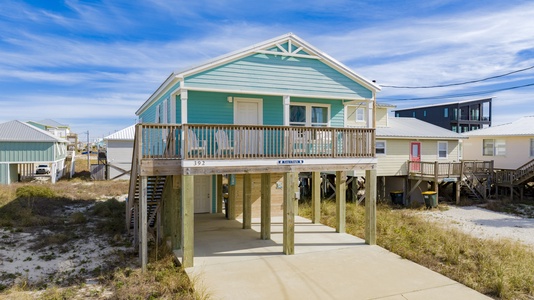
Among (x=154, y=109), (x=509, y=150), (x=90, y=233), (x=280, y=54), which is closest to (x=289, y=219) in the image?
(x=280, y=54)

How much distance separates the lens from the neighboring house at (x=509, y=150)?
24.7 m

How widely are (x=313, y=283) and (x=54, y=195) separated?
1913 centimetres

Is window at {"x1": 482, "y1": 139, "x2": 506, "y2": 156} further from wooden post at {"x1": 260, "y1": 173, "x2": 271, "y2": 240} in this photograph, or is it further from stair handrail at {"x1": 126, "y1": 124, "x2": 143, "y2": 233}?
stair handrail at {"x1": 126, "y1": 124, "x2": 143, "y2": 233}

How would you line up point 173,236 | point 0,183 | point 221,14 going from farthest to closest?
point 0,183 < point 221,14 < point 173,236

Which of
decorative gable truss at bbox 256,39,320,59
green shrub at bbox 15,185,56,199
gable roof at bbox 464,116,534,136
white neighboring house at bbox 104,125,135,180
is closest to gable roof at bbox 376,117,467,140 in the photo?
gable roof at bbox 464,116,534,136

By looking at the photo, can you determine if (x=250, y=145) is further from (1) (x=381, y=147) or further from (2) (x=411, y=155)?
(2) (x=411, y=155)

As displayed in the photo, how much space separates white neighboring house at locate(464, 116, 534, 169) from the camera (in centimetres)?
2650

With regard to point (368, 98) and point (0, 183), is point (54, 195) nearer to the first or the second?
point (0, 183)

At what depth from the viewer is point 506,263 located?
32.0 ft

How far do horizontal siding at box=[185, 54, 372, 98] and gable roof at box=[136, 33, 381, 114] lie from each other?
144 mm

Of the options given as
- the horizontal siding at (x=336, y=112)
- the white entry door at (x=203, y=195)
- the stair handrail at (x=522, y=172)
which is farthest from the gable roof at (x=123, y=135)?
the stair handrail at (x=522, y=172)

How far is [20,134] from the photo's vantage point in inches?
1110

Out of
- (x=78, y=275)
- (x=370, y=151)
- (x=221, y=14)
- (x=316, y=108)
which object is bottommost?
(x=78, y=275)

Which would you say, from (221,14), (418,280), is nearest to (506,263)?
(418,280)
